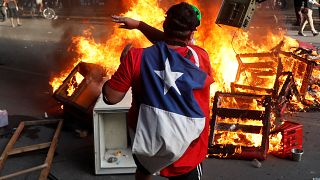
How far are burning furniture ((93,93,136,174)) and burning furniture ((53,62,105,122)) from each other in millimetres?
881

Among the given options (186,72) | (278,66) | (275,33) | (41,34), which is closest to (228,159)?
(278,66)

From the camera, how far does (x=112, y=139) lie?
4.88m

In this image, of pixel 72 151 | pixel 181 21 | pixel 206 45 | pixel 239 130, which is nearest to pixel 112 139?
pixel 72 151

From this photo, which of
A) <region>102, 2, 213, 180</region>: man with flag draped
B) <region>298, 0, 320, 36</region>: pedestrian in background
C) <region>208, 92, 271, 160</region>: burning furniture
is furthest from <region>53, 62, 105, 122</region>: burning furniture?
<region>298, 0, 320, 36</region>: pedestrian in background

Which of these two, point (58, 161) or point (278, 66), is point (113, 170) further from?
point (278, 66)

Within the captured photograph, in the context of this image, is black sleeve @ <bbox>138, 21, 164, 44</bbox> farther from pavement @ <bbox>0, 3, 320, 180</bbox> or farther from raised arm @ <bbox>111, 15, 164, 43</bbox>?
pavement @ <bbox>0, 3, 320, 180</bbox>

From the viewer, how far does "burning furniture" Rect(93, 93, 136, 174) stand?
4422 millimetres

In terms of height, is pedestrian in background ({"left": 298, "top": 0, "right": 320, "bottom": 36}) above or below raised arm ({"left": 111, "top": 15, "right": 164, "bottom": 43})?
below

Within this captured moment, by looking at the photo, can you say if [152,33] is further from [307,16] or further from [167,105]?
[307,16]

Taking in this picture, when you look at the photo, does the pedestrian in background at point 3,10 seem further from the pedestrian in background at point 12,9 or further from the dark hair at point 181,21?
the dark hair at point 181,21

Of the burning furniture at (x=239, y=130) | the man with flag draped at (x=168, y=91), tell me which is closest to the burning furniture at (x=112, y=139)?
the burning furniture at (x=239, y=130)

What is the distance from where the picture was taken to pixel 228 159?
5.09 metres

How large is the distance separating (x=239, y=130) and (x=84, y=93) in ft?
8.29

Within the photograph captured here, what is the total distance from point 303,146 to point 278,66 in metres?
1.39
